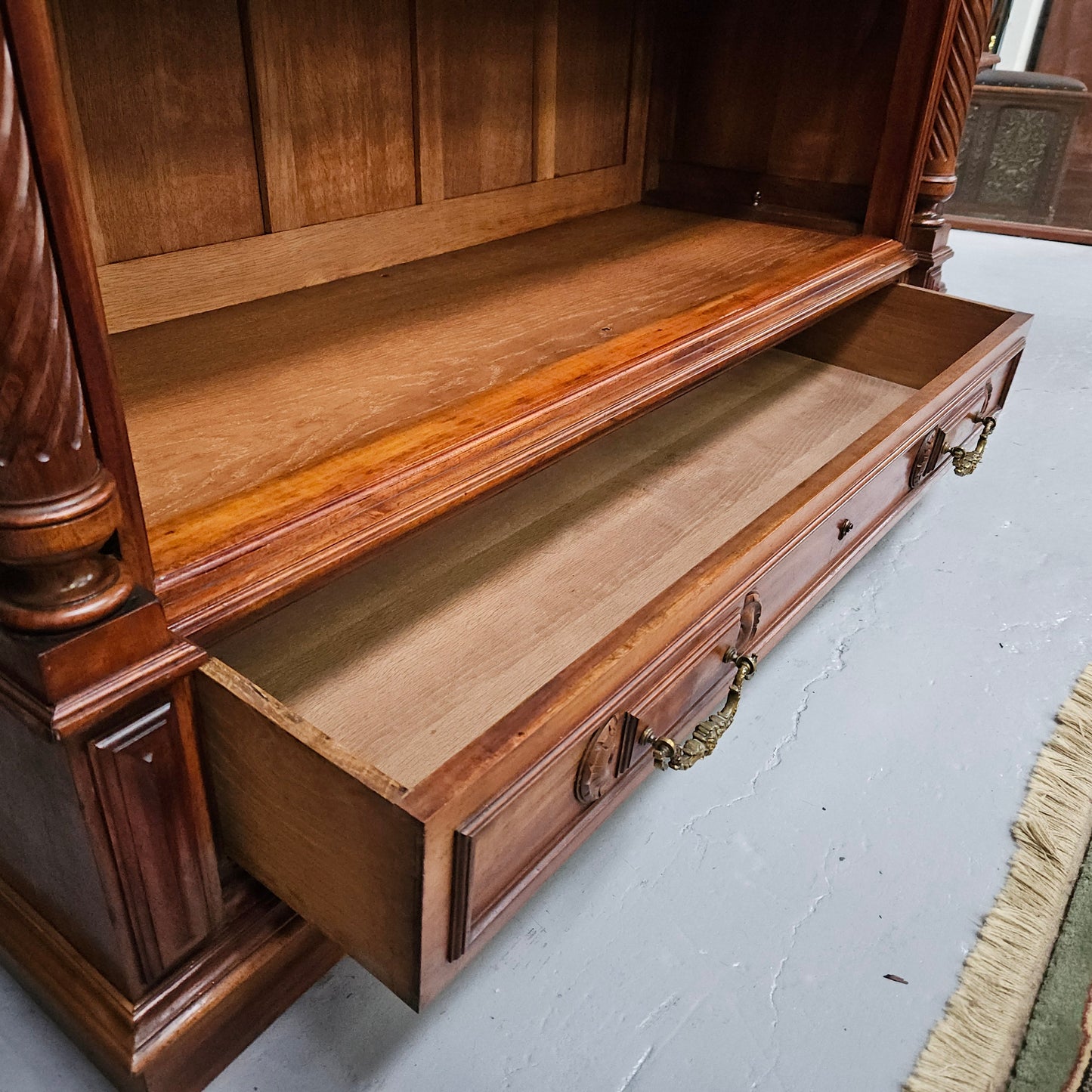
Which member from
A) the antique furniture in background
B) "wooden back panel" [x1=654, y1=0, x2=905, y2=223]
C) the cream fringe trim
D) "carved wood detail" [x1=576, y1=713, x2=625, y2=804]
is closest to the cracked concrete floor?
the cream fringe trim

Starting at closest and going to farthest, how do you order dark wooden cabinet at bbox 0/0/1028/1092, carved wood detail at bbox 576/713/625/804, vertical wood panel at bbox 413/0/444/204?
dark wooden cabinet at bbox 0/0/1028/1092
carved wood detail at bbox 576/713/625/804
vertical wood panel at bbox 413/0/444/204

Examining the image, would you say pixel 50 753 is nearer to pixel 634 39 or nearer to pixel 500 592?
pixel 500 592

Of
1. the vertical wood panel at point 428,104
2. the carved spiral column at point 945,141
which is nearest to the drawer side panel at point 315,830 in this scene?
the vertical wood panel at point 428,104

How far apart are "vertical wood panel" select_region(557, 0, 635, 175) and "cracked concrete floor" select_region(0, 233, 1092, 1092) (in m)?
0.78

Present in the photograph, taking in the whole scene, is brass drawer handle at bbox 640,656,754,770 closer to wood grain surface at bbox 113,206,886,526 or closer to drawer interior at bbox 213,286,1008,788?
drawer interior at bbox 213,286,1008,788

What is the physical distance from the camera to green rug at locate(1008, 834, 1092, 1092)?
30.6 inches

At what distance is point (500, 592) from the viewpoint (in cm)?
94

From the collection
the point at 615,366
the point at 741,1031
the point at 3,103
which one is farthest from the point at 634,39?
the point at 741,1031

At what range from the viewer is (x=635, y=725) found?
718 mm

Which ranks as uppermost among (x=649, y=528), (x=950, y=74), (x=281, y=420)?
(x=950, y=74)

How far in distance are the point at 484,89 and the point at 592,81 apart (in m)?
0.25

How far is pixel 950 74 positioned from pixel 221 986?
4.88 ft

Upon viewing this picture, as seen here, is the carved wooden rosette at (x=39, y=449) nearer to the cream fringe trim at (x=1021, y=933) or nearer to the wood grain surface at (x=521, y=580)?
the wood grain surface at (x=521, y=580)

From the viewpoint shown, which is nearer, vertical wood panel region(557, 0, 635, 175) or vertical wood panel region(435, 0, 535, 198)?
vertical wood panel region(435, 0, 535, 198)
